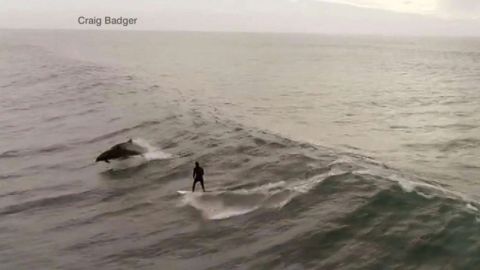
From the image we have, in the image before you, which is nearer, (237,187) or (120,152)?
(237,187)

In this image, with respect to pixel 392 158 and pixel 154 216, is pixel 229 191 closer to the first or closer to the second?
pixel 154 216

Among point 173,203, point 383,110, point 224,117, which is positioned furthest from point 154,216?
point 383,110

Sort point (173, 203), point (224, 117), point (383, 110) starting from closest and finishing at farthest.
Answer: point (173, 203) < point (224, 117) < point (383, 110)

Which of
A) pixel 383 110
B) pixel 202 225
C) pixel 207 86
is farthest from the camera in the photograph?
pixel 207 86

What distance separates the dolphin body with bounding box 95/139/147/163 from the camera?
27375 mm

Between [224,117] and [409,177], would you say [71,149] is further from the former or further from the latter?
[409,177]

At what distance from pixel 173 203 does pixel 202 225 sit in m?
3.10

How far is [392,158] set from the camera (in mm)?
28203

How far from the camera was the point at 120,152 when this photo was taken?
1090 inches

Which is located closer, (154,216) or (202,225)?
(202,225)

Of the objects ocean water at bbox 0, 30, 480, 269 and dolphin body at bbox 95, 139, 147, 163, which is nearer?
ocean water at bbox 0, 30, 480, 269

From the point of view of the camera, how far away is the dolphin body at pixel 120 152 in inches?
1078

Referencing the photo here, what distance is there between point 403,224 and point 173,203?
9.00 m

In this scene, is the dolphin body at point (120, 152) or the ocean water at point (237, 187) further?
the dolphin body at point (120, 152)
